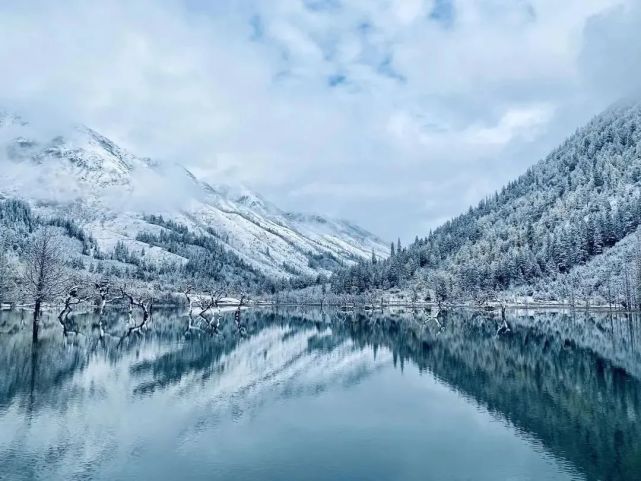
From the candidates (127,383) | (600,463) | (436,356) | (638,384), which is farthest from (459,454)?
(436,356)

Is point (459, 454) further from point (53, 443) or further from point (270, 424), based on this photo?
point (53, 443)

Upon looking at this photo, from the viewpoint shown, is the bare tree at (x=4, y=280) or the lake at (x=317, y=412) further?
the bare tree at (x=4, y=280)

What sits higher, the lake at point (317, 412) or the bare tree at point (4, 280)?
the bare tree at point (4, 280)

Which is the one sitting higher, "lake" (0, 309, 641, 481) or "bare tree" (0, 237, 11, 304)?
"bare tree" (0, 237, 11, 304)

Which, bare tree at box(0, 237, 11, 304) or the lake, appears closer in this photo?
the lake

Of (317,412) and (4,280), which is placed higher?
(4,280)

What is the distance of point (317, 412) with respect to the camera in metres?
43.6

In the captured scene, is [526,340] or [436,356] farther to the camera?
[526,340]

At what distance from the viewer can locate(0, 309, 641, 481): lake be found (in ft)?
95.9

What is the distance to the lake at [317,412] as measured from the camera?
2922 cm

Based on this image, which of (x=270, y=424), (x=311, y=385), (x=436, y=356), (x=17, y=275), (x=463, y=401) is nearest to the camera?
(x=270, y=424)

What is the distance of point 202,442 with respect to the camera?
33469 mm

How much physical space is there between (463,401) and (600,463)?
18734mm

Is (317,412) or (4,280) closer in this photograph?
(317,412)
